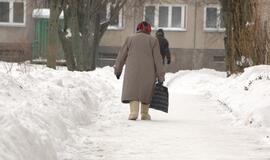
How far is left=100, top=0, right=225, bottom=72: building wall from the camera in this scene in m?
37.3

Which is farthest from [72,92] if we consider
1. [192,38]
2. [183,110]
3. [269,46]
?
[192,38]

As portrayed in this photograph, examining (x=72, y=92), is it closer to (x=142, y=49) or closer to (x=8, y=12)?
(x=142, y=49)

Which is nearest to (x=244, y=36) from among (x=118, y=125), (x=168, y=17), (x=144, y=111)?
(x=144, y=111)

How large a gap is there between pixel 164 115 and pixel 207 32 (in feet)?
85.1

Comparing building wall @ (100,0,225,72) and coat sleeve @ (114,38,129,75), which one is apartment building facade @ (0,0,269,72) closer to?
building wall @ (100,0,225,72)

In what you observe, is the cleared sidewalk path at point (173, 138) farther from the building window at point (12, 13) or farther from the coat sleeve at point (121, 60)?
the building window at point (12, 13)

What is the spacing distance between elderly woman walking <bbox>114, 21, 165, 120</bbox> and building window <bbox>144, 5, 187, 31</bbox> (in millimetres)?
26574

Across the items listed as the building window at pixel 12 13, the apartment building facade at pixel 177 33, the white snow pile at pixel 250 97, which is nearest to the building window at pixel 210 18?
the apartment building facade at pixel 177 33

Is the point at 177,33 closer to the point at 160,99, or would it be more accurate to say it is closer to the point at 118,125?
the point at 160,99

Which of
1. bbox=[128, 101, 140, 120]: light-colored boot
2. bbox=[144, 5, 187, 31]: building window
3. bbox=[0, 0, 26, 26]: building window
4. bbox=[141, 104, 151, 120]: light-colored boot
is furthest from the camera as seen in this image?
bbox=[0, 0, 26, 26]: building window

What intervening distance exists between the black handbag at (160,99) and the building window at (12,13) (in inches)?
1126

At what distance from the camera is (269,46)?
1586 centimetres

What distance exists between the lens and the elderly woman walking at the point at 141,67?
1123 centimetres

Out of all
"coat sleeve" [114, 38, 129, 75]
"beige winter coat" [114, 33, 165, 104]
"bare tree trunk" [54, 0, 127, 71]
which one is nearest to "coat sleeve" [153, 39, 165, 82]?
"beige winter coat" [114, 33, 165, 104]
